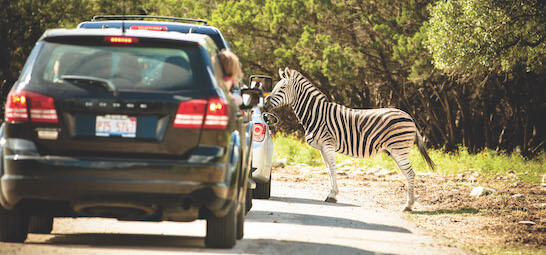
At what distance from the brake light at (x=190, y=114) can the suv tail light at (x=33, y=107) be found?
100cm

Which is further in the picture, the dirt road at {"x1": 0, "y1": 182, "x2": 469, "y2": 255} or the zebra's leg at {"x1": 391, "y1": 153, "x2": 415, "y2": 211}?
the zebra's leg at {"x1": 391, "y1": 153, "x2": 415, "y2": 211}

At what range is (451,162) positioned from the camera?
74.3ft

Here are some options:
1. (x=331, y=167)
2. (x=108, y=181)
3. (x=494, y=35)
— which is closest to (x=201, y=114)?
(x=108, y=181)

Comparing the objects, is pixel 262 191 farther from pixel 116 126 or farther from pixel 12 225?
pixel 116 126

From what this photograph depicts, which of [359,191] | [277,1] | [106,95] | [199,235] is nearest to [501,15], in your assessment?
[359,191]

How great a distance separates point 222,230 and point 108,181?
4.30ft

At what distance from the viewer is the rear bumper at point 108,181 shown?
746 cm

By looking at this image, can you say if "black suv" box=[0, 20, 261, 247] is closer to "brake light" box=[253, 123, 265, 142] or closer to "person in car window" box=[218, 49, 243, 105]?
"person in car window" box=[218, 49, 243, 105]

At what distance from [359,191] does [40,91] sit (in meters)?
10.9

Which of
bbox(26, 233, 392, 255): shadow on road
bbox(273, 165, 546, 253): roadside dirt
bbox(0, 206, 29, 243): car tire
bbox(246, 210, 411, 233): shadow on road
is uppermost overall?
bbox(0, 206, 29, 243): car tire

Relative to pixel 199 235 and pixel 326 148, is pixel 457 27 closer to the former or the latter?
pixel 326 148

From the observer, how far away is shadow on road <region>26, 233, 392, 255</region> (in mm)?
8383

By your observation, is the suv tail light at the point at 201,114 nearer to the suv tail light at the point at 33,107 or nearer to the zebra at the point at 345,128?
the suv tail light at the point at 33,107

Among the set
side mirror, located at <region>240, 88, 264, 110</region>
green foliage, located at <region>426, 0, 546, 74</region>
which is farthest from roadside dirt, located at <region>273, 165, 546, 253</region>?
side mirror, located at <region>240, 88, 264, 110</region>
